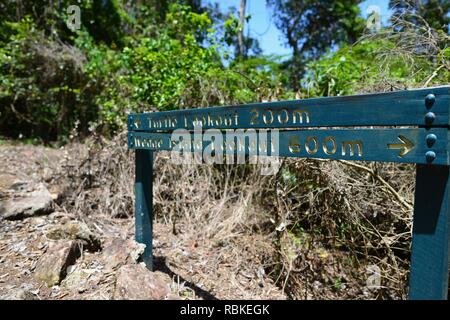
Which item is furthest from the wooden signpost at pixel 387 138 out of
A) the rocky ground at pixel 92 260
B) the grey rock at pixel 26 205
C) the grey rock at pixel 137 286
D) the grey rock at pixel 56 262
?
the grey rock at pixel 26 205

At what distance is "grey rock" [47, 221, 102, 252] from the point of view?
2932 millimetres

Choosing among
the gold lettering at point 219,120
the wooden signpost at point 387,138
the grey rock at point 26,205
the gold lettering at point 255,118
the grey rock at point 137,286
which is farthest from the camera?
the grey rock at point 26,205

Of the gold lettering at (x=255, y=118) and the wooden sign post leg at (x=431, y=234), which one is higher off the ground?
the gold lettering at (x=255, y=118)

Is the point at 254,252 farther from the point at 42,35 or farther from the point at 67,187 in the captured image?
the point at 42,35

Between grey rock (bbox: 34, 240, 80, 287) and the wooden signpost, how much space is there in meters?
1.45

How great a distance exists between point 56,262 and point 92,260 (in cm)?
29

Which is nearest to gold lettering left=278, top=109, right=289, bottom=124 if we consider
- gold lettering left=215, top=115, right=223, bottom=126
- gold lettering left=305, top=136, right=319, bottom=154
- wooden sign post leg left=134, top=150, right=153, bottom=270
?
gold lettering left=305, top=136, right=319, bottom=154

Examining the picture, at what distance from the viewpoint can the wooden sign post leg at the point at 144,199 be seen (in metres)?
3.01

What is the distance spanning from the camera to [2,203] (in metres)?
3.37

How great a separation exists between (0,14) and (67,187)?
620 centimetres

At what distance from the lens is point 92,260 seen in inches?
110

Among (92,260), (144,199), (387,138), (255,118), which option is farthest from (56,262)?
(387,138)

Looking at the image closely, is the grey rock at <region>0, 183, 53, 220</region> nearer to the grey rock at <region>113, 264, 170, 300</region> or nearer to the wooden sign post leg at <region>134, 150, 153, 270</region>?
the wooden sign post leg at <region>134, 150, 153, 270</region>

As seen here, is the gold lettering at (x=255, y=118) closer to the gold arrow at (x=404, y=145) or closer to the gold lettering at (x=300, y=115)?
the gold lettering at (x=300, y=115)
